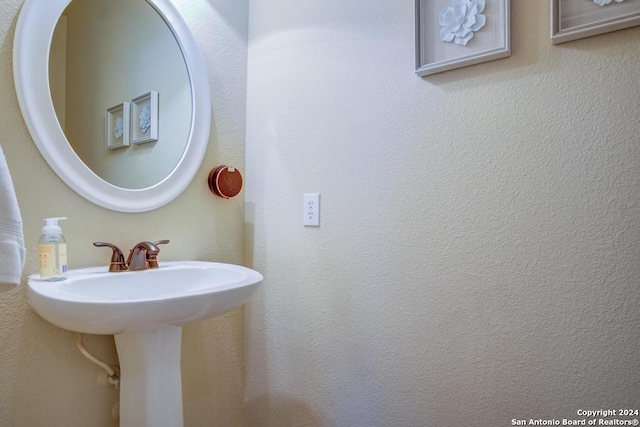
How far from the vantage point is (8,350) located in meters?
0.92

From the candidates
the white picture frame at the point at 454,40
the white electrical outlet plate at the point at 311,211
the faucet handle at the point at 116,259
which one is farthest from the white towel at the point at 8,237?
the white picture frame at the point at 454,40

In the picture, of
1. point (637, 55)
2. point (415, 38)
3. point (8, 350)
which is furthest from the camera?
point (415, 38)

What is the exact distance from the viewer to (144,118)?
121 cm

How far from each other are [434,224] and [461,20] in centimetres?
55

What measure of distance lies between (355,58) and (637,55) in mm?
716

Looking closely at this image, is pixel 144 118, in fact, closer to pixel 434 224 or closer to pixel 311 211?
pixel 311 211

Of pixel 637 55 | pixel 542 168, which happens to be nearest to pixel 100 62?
pixel 542 168

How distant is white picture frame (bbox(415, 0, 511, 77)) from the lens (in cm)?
94

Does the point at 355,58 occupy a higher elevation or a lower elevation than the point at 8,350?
higher

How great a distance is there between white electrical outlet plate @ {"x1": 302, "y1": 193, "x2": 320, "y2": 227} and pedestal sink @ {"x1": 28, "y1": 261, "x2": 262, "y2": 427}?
0.29m

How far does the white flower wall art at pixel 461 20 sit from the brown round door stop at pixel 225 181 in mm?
812

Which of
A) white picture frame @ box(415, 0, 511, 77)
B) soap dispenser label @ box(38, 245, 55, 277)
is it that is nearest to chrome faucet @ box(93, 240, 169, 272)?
soap dispenser label @ box(38, 245, 55, 277)

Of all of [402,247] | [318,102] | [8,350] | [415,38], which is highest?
[415,38]

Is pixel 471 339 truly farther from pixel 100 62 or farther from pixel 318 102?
pixel 100 62
